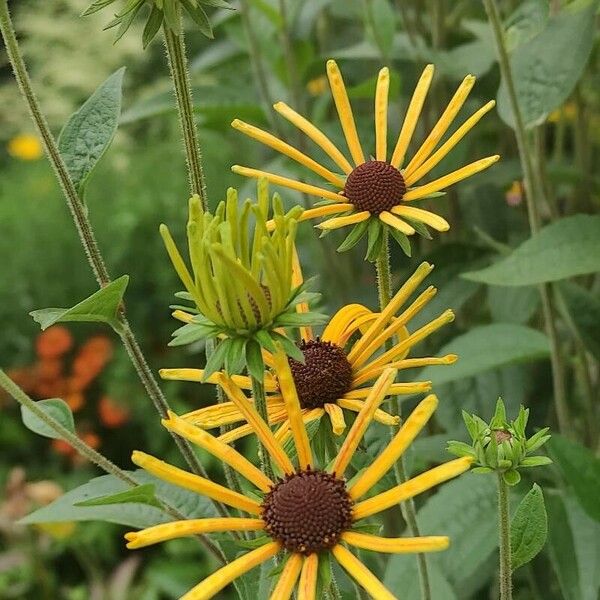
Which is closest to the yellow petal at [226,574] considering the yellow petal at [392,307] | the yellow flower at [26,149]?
the yellow petal at [392,307]

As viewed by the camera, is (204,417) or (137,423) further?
(137,423)

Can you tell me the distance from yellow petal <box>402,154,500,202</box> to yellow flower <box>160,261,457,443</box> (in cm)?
4

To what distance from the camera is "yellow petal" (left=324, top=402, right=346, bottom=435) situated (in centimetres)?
40

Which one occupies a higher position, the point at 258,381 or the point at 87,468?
the point at 87,468

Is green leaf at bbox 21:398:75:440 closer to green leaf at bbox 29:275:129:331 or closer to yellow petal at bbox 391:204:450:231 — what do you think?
green leaf at bbox 29:275:129:331

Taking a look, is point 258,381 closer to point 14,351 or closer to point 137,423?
point 137,423

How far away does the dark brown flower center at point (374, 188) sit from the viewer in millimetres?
441

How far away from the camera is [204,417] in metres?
0.42

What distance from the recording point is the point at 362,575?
0.34 metres

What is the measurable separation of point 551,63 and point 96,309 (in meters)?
0.42

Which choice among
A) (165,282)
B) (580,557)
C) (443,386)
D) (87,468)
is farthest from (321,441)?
(165,282)

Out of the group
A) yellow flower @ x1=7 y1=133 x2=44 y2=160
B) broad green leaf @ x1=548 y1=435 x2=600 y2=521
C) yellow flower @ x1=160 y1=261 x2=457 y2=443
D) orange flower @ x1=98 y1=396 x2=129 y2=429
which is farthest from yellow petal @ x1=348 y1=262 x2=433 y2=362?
yellow flower @ x1=7 y1=133 x2=44 y2=160

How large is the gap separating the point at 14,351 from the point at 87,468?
10.6 inches

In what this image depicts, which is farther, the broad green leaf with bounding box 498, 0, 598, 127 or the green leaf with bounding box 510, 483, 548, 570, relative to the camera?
the broad green leaf with bounding box 498, 0, 598, 127
